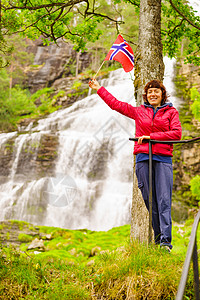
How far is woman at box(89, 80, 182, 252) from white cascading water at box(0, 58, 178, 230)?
912cm

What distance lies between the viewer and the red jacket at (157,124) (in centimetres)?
303

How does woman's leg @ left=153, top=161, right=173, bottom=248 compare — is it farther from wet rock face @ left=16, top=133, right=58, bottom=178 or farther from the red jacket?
wet rock face @ left=16, top=133, right=58, bottom=178

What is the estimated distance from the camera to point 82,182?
14.4 m

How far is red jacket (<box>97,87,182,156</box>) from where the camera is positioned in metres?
3.03

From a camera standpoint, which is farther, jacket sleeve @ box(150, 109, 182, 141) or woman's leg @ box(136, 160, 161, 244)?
woman's leg @ box(136, 160, 161, 244)

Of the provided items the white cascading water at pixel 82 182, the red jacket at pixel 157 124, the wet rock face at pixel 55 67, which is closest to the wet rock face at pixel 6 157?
the white cascading water at pixel 82 182

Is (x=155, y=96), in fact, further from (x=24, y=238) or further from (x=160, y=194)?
(x=24, y=238)

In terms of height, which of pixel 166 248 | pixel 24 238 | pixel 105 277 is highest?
pixel 166 248

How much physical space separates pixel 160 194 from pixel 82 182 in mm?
11474

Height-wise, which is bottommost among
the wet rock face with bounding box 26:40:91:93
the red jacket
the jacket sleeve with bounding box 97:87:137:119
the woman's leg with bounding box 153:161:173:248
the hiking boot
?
the hiking boot

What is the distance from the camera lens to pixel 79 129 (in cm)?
1794

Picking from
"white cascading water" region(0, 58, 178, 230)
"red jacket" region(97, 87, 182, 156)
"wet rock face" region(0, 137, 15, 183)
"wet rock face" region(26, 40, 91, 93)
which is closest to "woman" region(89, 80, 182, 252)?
"red jacket" region(97, 87, 182, 156)

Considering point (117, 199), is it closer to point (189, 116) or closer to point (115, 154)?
point (115, 154)

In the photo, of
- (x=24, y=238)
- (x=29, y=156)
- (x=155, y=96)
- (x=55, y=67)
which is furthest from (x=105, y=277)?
(x=55, y=67)
